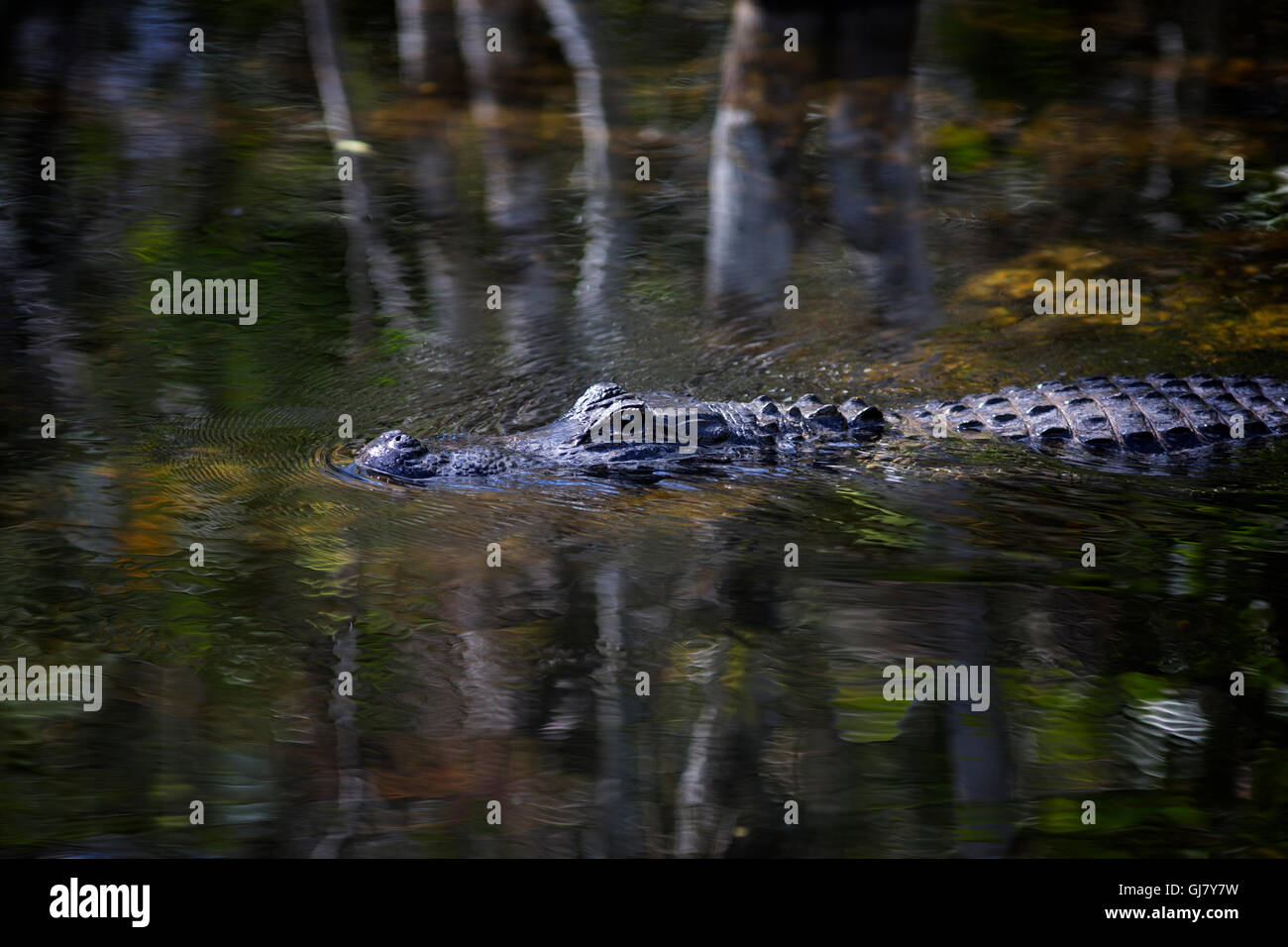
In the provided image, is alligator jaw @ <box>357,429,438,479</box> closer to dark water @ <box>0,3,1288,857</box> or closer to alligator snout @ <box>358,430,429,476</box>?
alligator snout @ <box>358,430,429,476</box>

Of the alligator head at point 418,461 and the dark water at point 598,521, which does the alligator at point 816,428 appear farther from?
the dark water at point 598,521

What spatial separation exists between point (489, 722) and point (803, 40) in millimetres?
6135

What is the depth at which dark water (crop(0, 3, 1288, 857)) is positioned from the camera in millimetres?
2689

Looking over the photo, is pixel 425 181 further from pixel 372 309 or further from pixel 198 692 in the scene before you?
pixel 198 692

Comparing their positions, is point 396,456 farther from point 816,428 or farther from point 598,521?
point 816,428

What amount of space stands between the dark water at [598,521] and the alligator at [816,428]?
18cm

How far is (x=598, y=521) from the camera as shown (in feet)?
14.0

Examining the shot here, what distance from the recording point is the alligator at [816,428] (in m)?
4.79

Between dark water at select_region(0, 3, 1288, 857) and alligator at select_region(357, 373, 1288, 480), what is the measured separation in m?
0.18

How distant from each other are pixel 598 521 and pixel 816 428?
1.26 metres

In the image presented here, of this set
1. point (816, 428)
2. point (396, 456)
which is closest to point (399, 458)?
point (396, 456)

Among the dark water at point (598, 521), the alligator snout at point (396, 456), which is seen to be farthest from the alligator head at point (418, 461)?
the dark water at point (598, 521)

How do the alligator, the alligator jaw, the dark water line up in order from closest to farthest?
1. the dark water
2. the alligator jaw
3. the alligator

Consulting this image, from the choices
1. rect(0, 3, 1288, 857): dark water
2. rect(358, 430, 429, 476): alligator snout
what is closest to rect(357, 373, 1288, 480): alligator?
rect(358, 430, 429, 476): alligator snout
